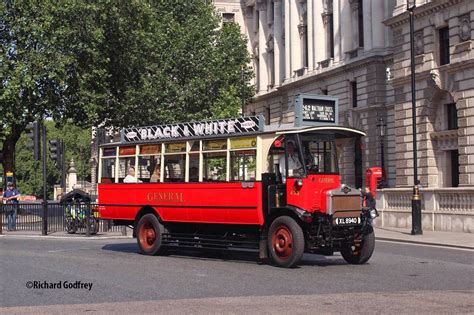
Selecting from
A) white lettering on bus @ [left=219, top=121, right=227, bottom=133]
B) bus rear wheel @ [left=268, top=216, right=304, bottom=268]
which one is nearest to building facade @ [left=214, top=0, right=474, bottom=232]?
bus rear wheel @ [left=268, top=216, right=304, bottom=268]

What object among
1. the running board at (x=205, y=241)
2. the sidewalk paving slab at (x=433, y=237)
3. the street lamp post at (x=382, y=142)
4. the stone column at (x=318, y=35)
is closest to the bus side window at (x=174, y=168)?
the running board at (x=205, y=241)

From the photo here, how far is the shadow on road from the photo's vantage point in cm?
1652

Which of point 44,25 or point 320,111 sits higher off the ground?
point 44,25

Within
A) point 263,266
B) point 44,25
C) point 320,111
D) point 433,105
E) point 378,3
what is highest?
point 378,3

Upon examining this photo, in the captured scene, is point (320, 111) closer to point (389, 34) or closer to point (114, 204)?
point (114, 204)

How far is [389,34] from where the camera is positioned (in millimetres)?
49719

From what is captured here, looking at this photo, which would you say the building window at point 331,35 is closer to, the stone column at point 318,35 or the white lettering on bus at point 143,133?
the stone column at point 318,35

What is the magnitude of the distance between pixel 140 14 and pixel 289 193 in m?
29.2

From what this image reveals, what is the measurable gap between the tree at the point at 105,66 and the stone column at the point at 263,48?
2042 cm

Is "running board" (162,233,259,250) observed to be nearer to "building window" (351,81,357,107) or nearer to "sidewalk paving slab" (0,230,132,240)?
"sidewalk paving slab" (0,230,132,240)

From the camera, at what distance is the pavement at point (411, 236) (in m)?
23.4

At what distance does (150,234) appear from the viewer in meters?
18.3

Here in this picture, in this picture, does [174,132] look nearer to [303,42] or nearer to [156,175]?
[156,175]

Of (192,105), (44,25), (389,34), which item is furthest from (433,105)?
(44,25)
